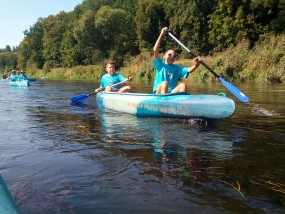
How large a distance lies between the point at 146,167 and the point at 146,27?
32.9 metres

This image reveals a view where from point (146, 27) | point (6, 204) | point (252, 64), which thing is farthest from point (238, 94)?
point (146, 27)

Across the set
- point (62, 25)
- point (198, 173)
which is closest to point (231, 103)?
point (198, 173)

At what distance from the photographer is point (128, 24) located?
3994cm

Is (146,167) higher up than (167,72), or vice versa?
(167,72)

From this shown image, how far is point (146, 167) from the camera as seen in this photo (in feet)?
9.96

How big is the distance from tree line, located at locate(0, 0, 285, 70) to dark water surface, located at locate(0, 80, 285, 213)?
2002cm

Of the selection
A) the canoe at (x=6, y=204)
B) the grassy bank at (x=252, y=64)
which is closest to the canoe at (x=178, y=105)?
the canoe at (x=6, y=204)

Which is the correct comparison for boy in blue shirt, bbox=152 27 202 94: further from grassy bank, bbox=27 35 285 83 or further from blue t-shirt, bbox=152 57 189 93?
grassy bank, bbox=27 35 285 83

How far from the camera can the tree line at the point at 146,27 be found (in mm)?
24172

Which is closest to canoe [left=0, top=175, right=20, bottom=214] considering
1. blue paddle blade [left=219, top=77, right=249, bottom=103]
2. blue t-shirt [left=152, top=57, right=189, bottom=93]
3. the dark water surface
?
the dark water surface

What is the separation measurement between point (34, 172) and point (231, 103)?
2961 millimetres

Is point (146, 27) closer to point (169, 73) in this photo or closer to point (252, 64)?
point (252, 64)

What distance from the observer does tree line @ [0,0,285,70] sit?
79.3ft

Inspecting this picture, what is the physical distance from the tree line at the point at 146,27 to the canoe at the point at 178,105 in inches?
731
